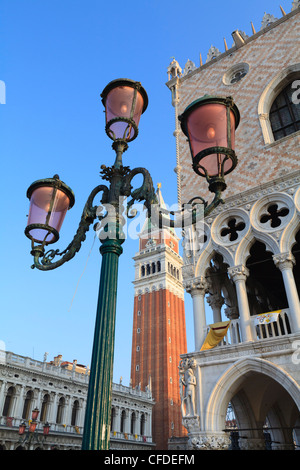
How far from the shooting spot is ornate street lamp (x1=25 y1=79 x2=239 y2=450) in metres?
3.25

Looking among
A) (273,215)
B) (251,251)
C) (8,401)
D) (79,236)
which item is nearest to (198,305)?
(251,251)

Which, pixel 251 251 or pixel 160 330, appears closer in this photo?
pixel 251 251

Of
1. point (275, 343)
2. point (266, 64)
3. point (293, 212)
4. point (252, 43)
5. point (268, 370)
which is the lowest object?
point (268, 370)

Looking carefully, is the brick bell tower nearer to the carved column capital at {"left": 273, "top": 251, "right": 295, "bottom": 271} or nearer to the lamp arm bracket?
the carved column capital at {"left": 273, "top": 251, "right": 295, "bottom": 271}

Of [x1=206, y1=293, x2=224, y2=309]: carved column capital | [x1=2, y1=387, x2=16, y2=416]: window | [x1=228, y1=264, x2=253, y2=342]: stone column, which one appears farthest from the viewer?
[x1=2, y1=387, x2=16, y2=416]: window

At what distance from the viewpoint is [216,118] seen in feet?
13.8

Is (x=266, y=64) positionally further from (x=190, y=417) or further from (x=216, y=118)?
(x=190, y=417)

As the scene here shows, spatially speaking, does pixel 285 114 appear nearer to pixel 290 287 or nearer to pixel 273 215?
pixel 273 215

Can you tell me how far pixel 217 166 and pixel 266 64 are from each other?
10.8 meters

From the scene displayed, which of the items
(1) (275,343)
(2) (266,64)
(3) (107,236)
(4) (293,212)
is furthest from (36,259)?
(2) (266,64)

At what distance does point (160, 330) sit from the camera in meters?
51.1

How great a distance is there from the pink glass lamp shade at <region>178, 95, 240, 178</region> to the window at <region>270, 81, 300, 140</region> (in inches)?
338

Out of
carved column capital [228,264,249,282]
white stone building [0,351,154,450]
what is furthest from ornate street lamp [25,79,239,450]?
white stone building [0,351,154,450]

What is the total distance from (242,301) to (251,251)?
291 centimetres
